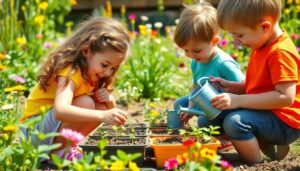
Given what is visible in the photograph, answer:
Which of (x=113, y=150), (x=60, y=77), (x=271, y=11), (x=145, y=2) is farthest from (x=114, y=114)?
(x=145, y=2)

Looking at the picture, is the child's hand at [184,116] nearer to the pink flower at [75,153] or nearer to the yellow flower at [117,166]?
the pink flower at [75,153]

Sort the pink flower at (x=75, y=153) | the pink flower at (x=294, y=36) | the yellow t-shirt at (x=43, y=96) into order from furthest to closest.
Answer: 1. the pink flower at (x=294, y=36)
2. the yellow t-shirt at (x=43, y=96)
3. the pink flower at (x=75, y=153)

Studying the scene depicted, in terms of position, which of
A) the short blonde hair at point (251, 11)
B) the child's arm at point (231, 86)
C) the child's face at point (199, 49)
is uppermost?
the short blonde hair at point (251, 11)

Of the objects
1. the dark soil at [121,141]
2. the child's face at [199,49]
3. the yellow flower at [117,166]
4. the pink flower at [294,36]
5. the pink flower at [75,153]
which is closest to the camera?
the yellow flower at [117,166]

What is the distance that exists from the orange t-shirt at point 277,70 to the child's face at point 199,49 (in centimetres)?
34

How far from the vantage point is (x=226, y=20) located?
9.80 ft

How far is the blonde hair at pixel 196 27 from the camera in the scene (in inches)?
131

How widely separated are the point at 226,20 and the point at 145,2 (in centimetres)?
628

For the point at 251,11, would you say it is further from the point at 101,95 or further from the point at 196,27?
the point at 101,95

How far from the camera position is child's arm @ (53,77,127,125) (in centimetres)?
286

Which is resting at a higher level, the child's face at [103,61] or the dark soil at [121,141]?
the child's face at [103,61]

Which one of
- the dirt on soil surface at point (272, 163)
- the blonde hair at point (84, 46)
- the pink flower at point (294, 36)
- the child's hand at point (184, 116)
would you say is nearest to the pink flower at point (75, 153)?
the blonde hair at point (84, 46)

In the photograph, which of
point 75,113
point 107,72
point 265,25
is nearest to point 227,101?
point 265,25

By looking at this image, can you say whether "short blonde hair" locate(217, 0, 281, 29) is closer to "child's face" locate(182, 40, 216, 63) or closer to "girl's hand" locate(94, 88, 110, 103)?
"child's face" locate(182, 40, 216, 63)
